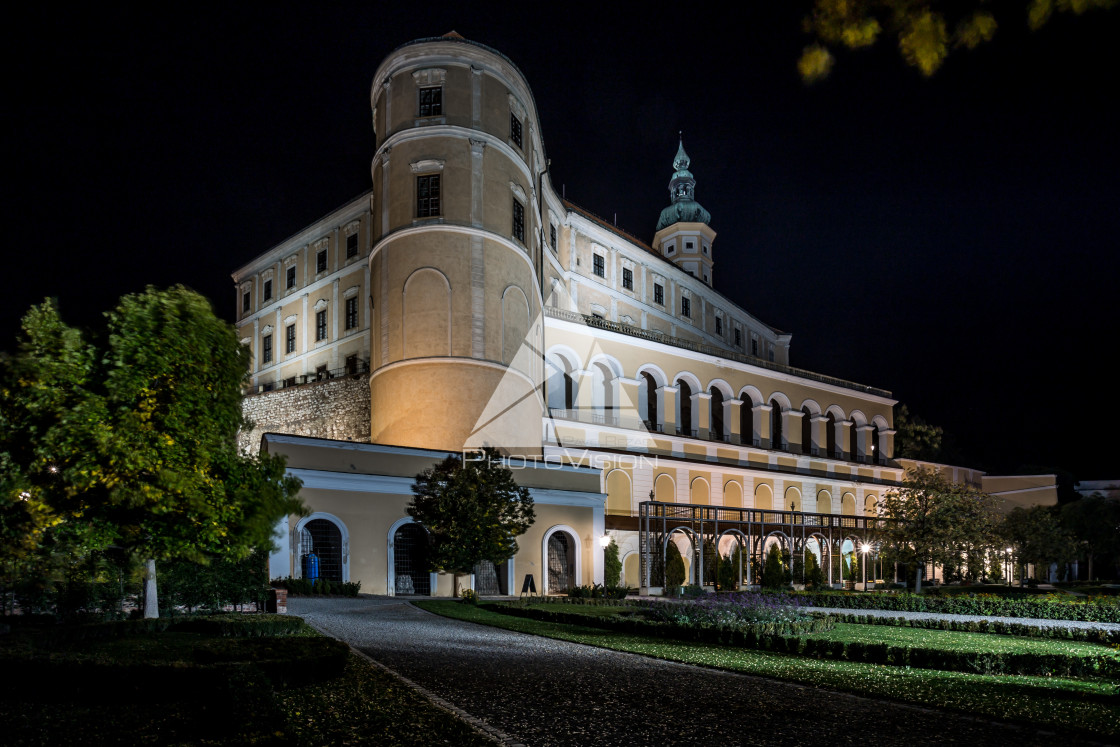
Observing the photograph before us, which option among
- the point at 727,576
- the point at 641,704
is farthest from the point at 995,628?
the point at 727,576

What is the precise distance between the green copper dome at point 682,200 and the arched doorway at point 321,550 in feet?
202

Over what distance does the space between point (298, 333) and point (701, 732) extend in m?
50.3

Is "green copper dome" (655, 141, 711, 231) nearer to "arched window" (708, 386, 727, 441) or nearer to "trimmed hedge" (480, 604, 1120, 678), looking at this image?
"arched window" (708, 386, 727, 441)

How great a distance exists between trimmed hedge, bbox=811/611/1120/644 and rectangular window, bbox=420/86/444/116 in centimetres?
2727

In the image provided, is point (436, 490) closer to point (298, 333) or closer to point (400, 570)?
point (400, 570)

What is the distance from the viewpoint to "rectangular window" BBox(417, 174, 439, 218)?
38188 millimetres

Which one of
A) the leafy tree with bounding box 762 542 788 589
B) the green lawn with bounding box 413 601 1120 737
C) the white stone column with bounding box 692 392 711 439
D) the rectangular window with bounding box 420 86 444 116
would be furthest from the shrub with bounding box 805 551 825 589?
the green lawn with bounding box 413 601 1120 737

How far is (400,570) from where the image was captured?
30.0 m

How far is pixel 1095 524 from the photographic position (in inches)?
2479

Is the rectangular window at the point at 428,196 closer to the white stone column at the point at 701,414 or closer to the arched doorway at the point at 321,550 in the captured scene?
the arched doorway at the point at 321,550

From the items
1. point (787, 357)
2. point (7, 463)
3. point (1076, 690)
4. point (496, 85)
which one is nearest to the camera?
point (1076, 690)

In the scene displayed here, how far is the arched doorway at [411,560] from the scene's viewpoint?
29.9m

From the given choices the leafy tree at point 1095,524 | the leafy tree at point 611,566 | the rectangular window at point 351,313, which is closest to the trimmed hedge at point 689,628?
the leafy tree at point 611,566

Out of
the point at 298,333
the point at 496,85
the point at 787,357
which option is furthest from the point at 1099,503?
the point at 298,333
